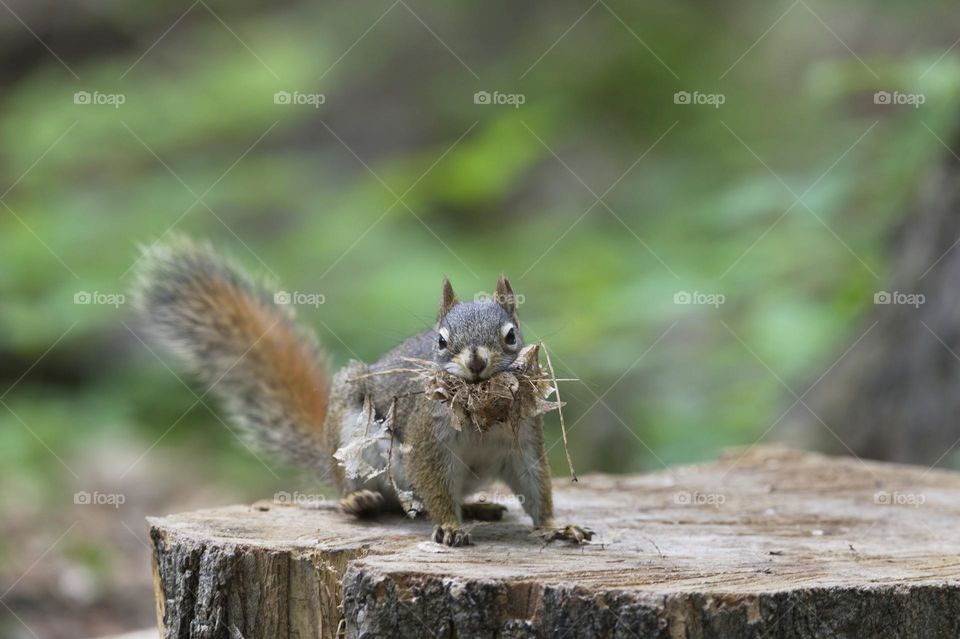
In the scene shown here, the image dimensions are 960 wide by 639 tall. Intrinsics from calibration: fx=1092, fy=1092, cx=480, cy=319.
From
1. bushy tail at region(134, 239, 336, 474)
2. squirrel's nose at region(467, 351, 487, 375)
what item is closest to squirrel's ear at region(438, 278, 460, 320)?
squirrel's nose at region(467, 351, 487, 375)

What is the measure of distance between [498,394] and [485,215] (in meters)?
7.04

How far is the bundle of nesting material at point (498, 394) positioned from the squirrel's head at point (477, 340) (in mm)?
27

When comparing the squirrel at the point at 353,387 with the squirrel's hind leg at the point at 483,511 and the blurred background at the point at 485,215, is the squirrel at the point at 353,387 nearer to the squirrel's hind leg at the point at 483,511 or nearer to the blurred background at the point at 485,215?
the squirrel's hind leg at the point at 483,511

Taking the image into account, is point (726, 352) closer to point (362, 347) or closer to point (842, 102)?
point (362, 347)

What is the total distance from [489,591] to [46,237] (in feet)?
21.5

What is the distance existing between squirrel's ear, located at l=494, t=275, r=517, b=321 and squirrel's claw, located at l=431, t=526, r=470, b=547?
0.64 metres

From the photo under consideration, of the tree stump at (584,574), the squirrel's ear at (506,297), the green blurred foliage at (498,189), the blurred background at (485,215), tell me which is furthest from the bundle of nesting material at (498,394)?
the green blurred foliage at (498,189)

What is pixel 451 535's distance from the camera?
2.79 meters

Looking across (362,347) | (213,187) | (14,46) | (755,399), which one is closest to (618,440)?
(755,399)

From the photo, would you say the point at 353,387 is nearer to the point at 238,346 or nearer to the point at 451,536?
the point at 238,346

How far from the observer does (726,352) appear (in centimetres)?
635

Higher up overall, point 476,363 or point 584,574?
point 476,363

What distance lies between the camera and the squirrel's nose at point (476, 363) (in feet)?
9.29

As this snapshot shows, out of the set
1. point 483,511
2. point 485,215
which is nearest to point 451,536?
point 483,511
